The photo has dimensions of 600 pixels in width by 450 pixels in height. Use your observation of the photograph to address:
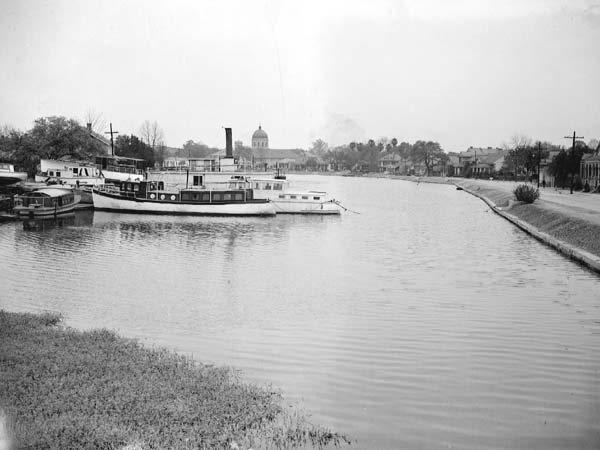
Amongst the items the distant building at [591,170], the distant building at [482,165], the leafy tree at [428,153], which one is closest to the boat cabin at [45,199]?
the distant building at [591,170]

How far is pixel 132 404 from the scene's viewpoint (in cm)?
933

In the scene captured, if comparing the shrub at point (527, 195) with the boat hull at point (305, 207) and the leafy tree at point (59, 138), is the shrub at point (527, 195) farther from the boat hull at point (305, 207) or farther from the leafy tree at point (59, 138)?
the leafy tree at point (59, 138)

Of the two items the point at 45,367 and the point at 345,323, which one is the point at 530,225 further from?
the point at 45,367

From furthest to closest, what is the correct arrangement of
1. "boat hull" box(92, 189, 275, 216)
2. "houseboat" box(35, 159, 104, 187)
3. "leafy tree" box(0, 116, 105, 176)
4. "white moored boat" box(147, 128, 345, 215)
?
"leafy tree" box(0, 116, 105, 176) < "houseboat" box(35, 159, 104, 187) < "white moored boat" box(147, 128, 345, 215) < "boat hull" box(92, 189, 275, 216)

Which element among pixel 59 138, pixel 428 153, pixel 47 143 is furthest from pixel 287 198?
pixel 428 153

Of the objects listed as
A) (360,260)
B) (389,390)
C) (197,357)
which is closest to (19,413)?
(197,357)

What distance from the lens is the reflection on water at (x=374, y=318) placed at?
9945 millimetres

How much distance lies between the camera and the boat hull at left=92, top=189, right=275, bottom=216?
50781 mm

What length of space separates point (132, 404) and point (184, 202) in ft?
141

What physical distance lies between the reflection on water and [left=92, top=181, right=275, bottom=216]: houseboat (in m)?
16.1

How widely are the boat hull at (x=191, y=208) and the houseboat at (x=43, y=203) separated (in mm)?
4663

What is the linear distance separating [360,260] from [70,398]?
18990 mm

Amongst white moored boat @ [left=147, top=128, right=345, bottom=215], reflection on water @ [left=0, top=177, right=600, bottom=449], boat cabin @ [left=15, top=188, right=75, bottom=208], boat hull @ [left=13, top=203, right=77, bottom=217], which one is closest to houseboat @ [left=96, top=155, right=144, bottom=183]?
white moored boat @ [left=147, top=128, right=345, bottom=215]

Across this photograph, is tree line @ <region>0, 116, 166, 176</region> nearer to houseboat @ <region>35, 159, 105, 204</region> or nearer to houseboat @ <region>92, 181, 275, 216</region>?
houseboat @ <region>35, 159, 105, 204</region>
